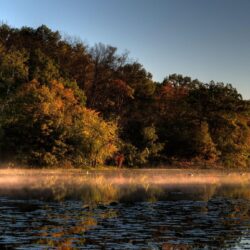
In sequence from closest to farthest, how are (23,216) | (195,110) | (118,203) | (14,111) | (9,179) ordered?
(23,216) < (118,203) < (9,179) < (14,111) < (195,110)

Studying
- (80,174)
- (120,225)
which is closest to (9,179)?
(80,174)

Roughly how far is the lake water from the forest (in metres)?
28.9

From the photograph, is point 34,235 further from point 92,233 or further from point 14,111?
point 14,111

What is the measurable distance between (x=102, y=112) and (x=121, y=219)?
7631cm

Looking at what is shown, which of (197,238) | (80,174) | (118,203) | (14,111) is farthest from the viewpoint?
(14,111)

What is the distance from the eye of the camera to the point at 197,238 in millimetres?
22141

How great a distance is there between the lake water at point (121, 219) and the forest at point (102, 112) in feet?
94.7

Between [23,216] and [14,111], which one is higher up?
[14,111]

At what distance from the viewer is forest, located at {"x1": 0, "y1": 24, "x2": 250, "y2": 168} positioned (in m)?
73.3

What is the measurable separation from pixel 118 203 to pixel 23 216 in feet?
27.3

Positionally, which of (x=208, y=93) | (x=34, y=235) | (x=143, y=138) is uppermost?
(x=208, y=93)

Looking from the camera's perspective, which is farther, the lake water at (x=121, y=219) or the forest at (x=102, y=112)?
the forest at (x=102, y=112)

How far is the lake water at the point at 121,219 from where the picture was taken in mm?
21078

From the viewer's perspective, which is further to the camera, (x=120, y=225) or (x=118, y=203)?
(x=118, y=203)
